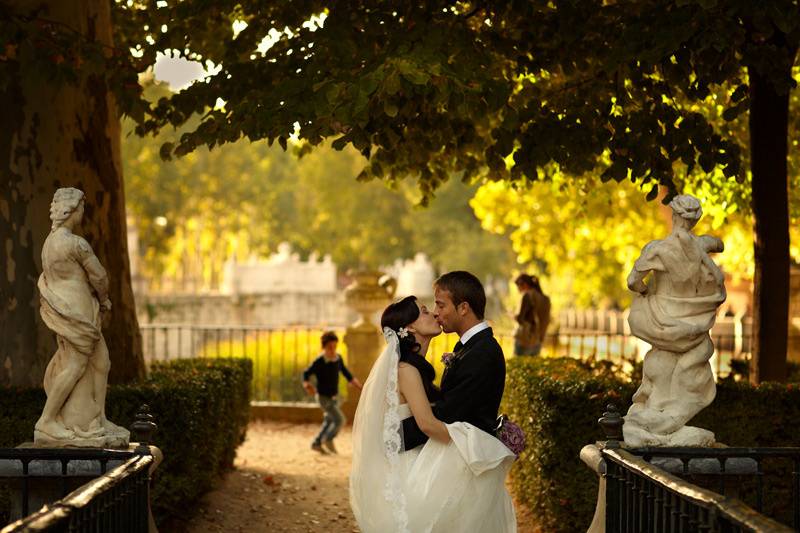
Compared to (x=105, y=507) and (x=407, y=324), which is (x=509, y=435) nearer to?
(x=407, y=324)

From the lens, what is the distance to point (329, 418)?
17.2 m

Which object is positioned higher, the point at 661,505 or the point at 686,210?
the point at 686,210

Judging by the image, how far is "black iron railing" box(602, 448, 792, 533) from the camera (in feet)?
17.1

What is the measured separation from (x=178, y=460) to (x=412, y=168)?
17.2 ft

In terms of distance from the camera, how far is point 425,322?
22.2ft

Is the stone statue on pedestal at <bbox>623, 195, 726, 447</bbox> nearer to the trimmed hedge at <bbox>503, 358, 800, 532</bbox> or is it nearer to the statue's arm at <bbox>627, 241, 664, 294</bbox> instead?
the statue's arm at <bbox>627, 241, 664, 294</bbox>

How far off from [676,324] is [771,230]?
179 inches

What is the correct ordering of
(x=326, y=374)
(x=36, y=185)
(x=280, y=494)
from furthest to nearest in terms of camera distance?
(x=326, y=374) → (x=280, y=494) → (x=36, y=185)

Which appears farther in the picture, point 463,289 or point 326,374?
point 326,374

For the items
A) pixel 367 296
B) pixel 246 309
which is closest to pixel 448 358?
pixel 367 296

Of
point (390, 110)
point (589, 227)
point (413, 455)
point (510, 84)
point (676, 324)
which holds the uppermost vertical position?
point (510, 84)

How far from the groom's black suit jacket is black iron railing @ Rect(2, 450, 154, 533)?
1.43 meters

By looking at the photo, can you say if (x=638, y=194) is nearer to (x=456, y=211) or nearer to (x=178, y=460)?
(x=178, y=460)

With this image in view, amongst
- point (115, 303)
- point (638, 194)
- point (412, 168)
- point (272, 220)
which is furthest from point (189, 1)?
point (272, 220)
